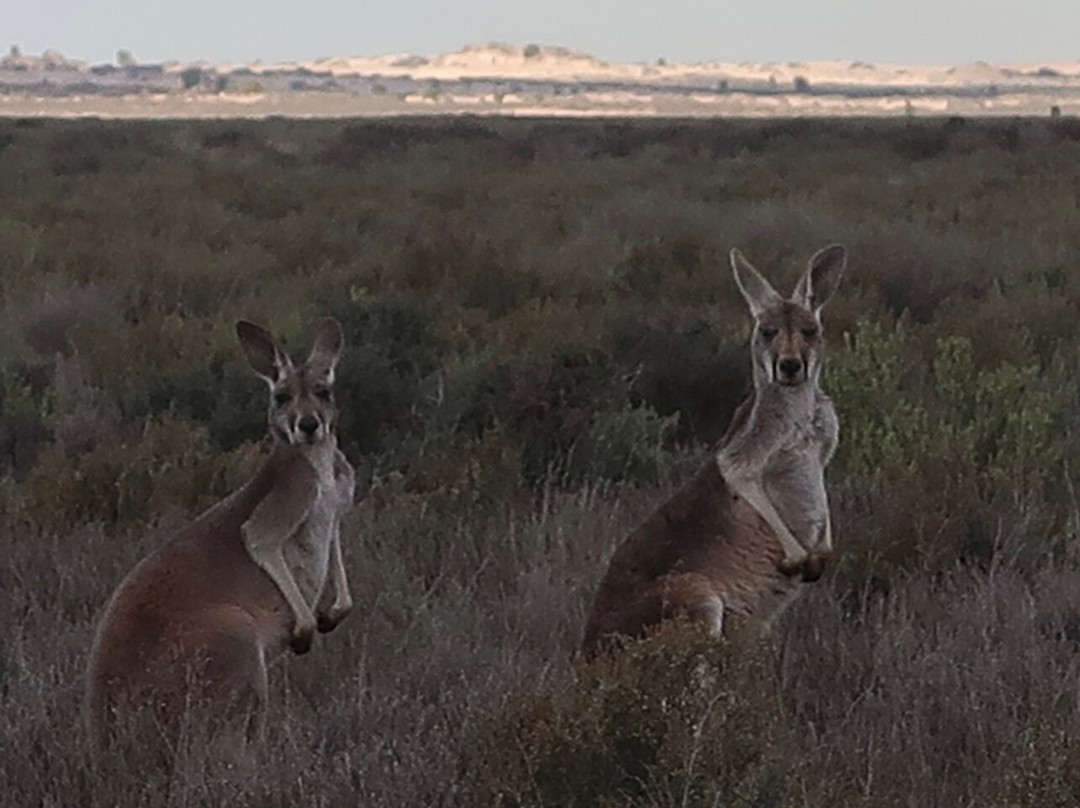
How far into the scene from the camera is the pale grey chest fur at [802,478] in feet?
14.6

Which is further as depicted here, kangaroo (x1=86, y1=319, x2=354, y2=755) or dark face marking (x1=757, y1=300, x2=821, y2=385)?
dark face marking (x1=757, y1=300, x2=821, y2=385)

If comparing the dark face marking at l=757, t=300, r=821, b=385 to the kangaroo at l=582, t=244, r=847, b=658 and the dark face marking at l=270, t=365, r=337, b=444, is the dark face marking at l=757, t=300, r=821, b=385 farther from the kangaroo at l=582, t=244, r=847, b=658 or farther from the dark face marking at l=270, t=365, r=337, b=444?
the dark face marking at l=270, t=365, r=337, b=444

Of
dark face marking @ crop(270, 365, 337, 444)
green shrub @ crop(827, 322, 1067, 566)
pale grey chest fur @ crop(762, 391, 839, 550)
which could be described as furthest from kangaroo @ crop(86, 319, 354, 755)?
green shrub @ crop(827, 322, 1067, 566)

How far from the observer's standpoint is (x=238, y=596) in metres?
3.92

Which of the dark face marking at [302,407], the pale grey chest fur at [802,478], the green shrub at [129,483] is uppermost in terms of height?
the dark face marking at [302,407]

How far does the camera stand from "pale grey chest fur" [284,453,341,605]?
4.19 metres

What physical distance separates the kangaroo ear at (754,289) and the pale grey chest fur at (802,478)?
0.95ft

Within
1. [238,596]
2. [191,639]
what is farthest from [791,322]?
[191,639]

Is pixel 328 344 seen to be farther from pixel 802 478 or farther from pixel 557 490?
pixel 557 490

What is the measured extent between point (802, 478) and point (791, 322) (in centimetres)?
40

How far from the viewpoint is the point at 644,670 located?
10.5ft

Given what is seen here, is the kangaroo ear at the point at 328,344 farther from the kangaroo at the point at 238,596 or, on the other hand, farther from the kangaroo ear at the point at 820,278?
the kangaroo ear at the point at 820,278

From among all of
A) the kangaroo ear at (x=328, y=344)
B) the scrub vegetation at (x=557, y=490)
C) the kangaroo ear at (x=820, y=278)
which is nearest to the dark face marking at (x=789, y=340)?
the kangaroo ear at (x=820, y=278)

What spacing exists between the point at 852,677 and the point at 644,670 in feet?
5.27
